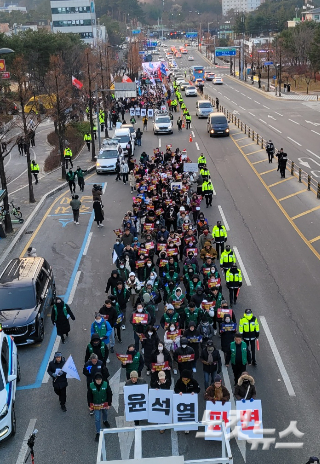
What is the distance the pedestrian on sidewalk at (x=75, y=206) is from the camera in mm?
24312

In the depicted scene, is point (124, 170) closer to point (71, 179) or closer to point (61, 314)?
point (71, 179)

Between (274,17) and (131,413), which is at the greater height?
(274,17)

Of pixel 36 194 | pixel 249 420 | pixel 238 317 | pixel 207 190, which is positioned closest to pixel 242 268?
pixel 238 317

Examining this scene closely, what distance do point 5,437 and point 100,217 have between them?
559 inches

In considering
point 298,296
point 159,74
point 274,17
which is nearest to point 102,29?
point 274,17

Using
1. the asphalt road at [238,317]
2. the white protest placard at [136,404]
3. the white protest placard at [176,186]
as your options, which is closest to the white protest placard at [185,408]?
the asphalt road at [238,317]

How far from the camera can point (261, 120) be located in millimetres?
52844

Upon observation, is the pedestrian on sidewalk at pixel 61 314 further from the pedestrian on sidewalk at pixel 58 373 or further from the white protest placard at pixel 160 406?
the white protest placard at pixel 160 406

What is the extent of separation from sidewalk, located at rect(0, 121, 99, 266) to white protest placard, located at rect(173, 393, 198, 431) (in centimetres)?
1183

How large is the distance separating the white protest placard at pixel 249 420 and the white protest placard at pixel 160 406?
1.30m

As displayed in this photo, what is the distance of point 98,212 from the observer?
79.3 feet

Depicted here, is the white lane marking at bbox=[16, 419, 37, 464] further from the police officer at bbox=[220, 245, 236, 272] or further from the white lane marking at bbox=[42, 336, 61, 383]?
the police officer at bbox=[220, 245, 236, 272]

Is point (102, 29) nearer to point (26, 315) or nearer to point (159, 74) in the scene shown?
point (159, 74)

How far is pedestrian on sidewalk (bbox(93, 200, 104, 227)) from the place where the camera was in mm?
23922
